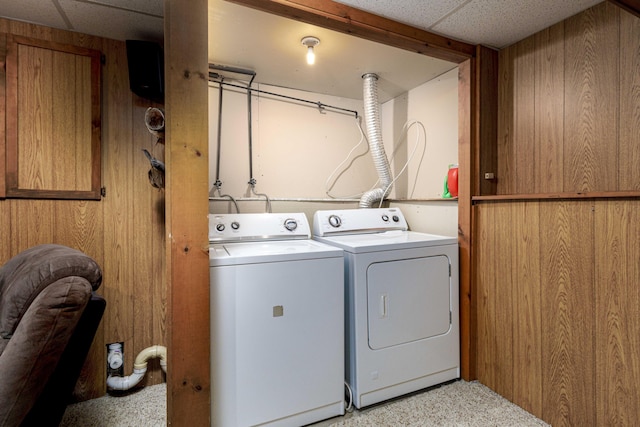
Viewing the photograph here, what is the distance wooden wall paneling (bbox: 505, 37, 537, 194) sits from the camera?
1.86 meters

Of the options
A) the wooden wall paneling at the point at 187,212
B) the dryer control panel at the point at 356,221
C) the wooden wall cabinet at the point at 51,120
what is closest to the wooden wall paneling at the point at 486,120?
the dryer control panel at the point at 356,221

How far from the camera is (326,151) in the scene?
275 centimetres

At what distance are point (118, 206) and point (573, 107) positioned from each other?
2663 mm

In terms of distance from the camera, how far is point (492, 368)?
191cm

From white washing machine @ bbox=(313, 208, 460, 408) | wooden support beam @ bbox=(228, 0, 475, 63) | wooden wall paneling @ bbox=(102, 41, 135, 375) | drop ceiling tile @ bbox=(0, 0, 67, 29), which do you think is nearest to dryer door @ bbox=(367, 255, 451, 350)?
white washing machine @ bbox=(313, 208, 460, 408)

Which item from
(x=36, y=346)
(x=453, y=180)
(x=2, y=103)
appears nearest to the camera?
(x=36, y=346)

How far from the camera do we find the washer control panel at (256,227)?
1967mm

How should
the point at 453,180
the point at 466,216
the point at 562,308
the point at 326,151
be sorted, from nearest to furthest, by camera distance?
1. the point at 562,308
2. the point at 466,216
3. the point at 453,180
4. the point at 326,151

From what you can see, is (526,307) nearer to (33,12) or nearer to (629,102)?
(629,102)

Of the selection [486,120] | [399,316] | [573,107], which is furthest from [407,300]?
[573,107]

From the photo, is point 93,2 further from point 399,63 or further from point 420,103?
point 420,103

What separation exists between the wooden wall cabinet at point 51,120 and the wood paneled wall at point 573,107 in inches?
100.0

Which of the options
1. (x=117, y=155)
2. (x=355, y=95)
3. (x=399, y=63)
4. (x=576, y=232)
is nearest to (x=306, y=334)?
(x=576, y=232)

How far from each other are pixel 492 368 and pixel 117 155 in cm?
264
